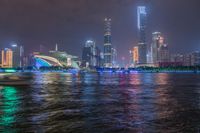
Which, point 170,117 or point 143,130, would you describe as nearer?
point 143,130

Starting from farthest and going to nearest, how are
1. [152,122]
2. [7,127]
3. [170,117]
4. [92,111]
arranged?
[92,111] → [170,117] → [152,122] → [7,127]

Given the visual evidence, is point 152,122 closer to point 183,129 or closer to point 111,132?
point 183,129

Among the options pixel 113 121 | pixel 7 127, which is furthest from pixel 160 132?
pixel 7 127

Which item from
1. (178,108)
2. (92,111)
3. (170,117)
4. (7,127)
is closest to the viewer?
(7,127)

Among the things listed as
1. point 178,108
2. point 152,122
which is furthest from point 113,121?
point 178,108

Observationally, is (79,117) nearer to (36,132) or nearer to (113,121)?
(113,121)

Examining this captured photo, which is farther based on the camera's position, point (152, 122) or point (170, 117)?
point (170, 117)

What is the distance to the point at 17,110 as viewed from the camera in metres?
27.0

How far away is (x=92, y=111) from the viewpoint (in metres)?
27.0

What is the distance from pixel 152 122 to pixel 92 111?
699 cm

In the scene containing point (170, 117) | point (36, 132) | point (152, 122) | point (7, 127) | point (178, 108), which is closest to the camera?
point (36, 132)

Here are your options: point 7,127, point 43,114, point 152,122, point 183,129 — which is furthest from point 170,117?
point 7,127

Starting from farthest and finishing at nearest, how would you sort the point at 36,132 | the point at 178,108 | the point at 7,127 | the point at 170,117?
1. the point at 178,108
2. the point at 170,117
3. the point at 7,127
4. the point at 36,132

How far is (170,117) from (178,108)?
5.75 m
